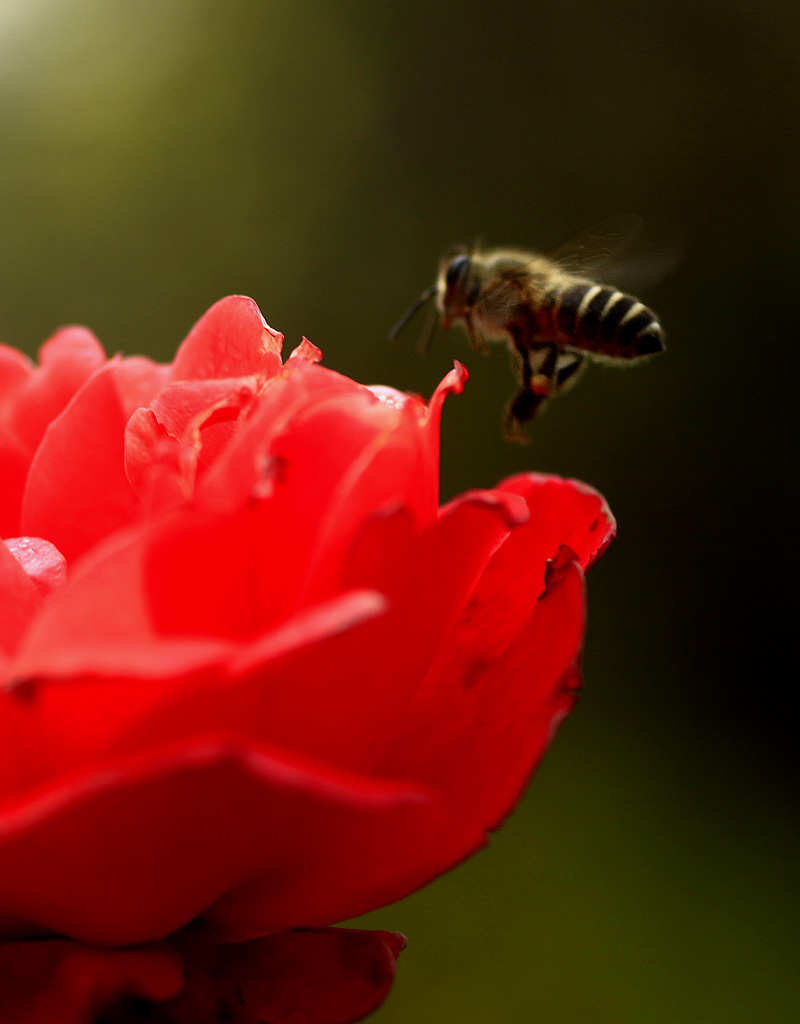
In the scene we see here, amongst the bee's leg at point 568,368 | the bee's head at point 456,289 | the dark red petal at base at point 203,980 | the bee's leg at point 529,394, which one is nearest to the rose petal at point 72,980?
the dark red petal at base at point 203,980

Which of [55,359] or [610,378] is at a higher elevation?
[55,359]

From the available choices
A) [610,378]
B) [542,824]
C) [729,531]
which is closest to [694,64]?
[610,378]

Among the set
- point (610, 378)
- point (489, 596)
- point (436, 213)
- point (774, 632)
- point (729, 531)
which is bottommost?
point (774, 632)

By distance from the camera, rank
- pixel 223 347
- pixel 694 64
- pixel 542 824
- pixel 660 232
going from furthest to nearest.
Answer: pixel 694 64 < pixel 542 824 < pixel 660 232 < pixel 223 347

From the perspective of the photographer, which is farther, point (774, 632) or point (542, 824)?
point (774, 632)

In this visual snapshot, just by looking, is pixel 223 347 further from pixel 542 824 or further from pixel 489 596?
pixel 542 824

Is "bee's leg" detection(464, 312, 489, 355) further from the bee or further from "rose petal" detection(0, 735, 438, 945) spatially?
"rose petal" detection(0, 735, 438, 945)

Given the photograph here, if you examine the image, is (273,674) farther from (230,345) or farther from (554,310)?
(554,310)

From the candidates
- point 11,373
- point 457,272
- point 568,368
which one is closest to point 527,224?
point 457,272
